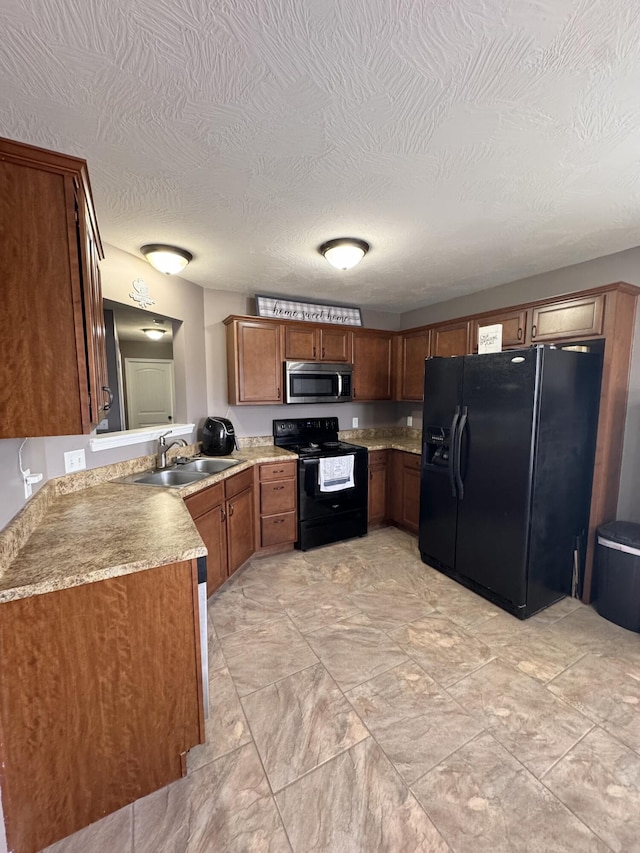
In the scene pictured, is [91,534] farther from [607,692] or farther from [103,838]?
[607,692]

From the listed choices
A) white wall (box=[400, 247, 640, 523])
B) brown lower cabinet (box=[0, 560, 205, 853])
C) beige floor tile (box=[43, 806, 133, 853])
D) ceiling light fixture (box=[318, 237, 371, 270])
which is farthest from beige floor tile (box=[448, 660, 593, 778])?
ceiling light fixture (box=[318, 237, 371, 270])

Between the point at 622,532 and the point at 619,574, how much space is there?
0.27 metres

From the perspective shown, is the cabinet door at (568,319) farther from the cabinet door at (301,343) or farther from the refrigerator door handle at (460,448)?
the cabinet door at (301,343)

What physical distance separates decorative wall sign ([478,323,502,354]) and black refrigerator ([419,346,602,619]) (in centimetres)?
48

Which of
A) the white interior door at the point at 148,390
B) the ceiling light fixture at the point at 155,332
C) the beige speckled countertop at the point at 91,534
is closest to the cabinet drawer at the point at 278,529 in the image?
the beige speckled countertop at the point at 91,534

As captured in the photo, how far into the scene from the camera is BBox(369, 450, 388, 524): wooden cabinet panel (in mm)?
3689

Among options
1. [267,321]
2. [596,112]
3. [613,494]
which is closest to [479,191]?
[596,112]

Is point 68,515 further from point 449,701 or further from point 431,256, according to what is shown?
point 431,256

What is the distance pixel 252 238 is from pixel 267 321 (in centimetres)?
108

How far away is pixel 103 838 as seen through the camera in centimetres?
117

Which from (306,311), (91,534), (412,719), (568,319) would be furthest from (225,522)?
(568,319)

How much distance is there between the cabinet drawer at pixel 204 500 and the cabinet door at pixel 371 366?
6.30 feet

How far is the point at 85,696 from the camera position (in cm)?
117

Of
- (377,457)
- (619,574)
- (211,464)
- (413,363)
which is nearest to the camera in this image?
(619,574)
